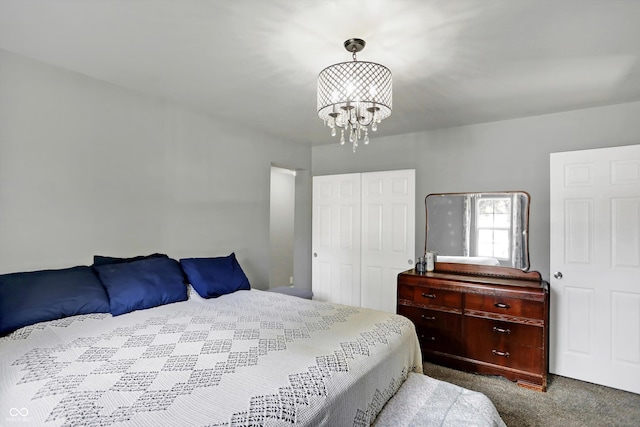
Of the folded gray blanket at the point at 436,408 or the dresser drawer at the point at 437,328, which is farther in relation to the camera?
the dresser drawer at the point at 437,328

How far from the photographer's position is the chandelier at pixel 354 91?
71.9 inches

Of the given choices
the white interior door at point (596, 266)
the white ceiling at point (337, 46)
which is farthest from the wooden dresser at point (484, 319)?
the white ceiling at point (337, 46)

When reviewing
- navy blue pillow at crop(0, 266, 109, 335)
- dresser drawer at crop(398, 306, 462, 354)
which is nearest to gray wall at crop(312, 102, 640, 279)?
dresser drawer at crop(398, 306, 462, 354)

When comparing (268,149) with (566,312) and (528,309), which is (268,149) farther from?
(566,312)

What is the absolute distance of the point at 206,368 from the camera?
1447 millimetres

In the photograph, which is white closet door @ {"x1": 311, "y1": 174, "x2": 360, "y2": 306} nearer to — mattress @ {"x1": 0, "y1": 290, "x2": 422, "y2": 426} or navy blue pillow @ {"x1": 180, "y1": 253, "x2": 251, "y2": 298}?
navy blue pillow @ {"x1": 180, "y1": 253, "x2": 251, "y2": 298}

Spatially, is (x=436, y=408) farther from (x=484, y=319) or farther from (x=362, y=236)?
(x=362, y=236)

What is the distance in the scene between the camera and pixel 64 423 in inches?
42.1

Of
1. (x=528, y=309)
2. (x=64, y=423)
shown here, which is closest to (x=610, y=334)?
(x=528, y=309)

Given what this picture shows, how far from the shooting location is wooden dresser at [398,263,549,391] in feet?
9.02

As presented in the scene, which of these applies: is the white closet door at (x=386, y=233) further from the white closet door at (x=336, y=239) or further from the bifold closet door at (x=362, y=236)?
the white closet door at (x=336, y=239)

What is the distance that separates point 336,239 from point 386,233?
27.7 inches

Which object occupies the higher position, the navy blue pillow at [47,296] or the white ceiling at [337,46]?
the white ceiling at [337,46]

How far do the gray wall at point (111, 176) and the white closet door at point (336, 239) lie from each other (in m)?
0.93
